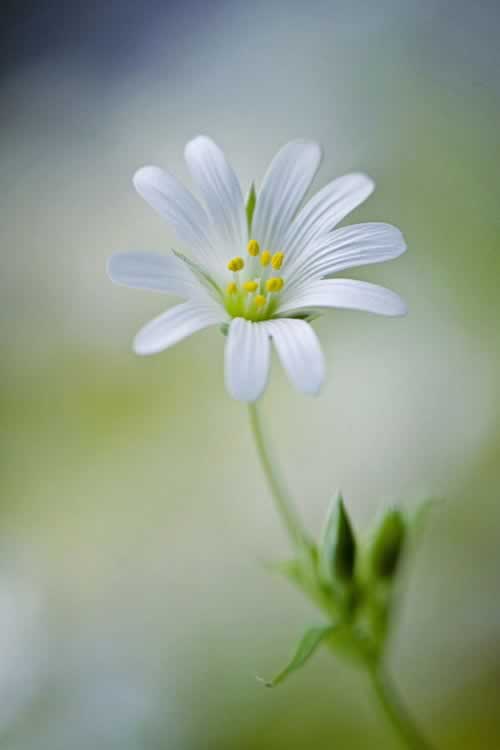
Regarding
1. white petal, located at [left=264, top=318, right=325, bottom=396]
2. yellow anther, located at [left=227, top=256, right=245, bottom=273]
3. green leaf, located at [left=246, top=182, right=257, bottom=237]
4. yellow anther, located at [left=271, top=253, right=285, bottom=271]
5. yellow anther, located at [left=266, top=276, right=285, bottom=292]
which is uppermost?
green leaf, located at [left=246, top=182, right=257, bottom=237]

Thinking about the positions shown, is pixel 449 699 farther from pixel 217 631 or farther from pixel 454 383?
pixel 454 383

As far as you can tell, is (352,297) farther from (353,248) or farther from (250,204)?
(250,204)

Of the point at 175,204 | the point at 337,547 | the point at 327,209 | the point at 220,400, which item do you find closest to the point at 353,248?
the point at 327,209

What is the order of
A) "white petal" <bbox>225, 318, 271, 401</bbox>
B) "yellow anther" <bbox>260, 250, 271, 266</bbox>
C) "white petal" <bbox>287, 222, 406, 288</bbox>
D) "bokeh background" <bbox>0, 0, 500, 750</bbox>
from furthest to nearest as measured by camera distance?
"bokeh background" <bbox>0, 0, 500, 750</bbox>
"yellow anther" <bbox>260, 250, 271, 266</bbox>
"white petal" <bbox>287, 222, 406, 288</bbox>
"white petal" <bbox>225, 318, 271, 401</bbox>

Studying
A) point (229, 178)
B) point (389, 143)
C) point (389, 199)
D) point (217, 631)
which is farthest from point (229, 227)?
point (389, 143)

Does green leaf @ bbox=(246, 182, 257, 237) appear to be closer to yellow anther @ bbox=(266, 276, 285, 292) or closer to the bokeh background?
yellow anther @ bbox=(266, 276, 285, 292)

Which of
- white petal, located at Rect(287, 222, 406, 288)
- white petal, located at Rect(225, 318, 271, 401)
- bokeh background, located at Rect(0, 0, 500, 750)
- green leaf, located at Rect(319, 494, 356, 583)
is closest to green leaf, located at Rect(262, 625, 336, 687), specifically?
green leaf, located at Rect(319, 494, 356, 583)

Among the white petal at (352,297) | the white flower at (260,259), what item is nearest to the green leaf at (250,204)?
the white flower at (260,259)

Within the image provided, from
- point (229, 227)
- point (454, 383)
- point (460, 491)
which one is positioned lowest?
point (460, 491)
